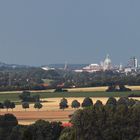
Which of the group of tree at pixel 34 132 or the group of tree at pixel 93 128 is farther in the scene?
the group of tree at pixel 34 132

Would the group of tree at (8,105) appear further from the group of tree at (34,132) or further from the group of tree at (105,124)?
the group of tree at (105,124)

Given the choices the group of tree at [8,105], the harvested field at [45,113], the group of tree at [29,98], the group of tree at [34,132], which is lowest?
the group of tree at [34,132]

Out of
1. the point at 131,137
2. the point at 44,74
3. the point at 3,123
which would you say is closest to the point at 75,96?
the point at 3,123

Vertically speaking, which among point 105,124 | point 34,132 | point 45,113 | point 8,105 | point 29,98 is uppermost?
point 29,98

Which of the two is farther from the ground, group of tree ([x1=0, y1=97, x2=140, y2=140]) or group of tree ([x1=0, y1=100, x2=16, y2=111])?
group of tree ([x1=0, y1=100, x2=16, y2=111])

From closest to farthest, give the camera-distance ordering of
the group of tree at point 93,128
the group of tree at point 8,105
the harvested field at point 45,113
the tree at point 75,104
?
the group of tree at point 93,128
the harvested field at point 45,113
the tree at point 75,104
the group of tree at point 8,105

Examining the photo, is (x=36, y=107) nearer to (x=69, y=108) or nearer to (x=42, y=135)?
(x=69, y=108)

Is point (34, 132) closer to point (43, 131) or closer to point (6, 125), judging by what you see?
point (43, 131)

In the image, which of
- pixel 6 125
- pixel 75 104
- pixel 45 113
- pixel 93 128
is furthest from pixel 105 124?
pixel 75 104

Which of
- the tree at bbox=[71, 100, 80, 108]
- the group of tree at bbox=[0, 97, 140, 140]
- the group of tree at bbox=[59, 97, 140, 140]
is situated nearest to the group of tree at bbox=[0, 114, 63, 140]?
the group of tree at bbox=[0, 97, 140, 140]

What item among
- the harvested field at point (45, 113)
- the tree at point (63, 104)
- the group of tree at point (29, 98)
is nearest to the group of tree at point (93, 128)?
the harvested field at point (45, 113)

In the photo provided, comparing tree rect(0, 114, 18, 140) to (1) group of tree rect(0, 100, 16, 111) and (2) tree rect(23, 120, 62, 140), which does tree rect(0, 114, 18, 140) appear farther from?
(1) group of tree rect(0, 100, 16, 111)

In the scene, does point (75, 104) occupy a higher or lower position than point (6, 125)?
higher
